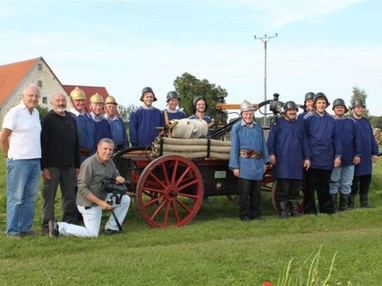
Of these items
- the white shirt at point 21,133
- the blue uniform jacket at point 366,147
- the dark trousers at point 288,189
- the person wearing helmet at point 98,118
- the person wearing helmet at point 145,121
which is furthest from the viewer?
the blue uniform jacket at point 366,147

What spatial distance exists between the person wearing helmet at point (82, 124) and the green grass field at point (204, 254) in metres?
1.14

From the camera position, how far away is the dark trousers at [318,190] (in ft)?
25.6

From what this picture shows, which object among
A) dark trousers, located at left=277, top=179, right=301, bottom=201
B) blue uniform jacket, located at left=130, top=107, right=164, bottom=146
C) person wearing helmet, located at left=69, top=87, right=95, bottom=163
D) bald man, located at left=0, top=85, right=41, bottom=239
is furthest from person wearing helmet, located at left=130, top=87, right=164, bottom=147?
bald man, located at left=0, top=85, right=41, bottom=239

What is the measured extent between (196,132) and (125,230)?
1656mm

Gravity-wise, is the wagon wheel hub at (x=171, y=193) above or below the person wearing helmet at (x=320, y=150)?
below

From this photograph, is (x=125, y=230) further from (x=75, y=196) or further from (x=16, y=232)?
(x=16, y=232)

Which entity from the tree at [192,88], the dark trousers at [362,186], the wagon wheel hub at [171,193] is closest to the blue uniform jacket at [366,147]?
the dark trousers at [362,186]

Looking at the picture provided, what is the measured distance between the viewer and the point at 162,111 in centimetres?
785

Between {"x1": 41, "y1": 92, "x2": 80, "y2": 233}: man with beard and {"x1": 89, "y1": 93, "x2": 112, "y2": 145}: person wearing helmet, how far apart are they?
0.89 m

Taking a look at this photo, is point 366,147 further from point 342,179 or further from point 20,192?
point 20,192

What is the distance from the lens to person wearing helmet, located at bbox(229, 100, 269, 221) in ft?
23.0

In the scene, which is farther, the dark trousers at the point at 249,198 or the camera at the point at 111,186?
the dark trousers at the point at 249,198

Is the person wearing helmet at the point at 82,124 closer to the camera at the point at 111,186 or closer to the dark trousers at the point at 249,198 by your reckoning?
the camera at the point at 111,186

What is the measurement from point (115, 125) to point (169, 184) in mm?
1465
